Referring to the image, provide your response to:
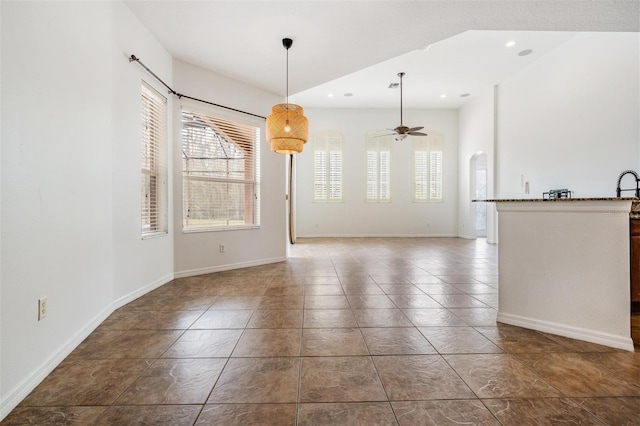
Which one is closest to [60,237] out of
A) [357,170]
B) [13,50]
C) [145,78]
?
[13,50]

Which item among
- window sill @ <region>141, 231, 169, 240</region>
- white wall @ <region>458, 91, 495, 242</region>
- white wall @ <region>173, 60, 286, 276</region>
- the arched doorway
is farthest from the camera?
the arched doorway

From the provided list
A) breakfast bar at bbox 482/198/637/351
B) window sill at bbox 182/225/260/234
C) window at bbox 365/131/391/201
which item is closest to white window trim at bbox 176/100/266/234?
window sill at bbox 182/225/260/234

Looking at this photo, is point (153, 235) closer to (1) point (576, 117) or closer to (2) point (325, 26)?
(2) point (325, 26)

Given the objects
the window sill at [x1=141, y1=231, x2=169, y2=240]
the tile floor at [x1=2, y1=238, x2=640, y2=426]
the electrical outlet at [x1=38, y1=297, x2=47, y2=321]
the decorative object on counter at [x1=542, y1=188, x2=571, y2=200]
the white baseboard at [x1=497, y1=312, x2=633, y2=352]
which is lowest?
the tile floor at [x1=2, y1=238, x2=640, y2=426]

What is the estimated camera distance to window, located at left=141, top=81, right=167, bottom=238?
10.7 ft

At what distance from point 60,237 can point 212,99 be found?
290cm

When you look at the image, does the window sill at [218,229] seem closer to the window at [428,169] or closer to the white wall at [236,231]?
the white wall at [236,231]

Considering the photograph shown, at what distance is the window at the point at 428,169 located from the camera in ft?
30.1

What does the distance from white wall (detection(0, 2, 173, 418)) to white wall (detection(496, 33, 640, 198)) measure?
21.5 feet

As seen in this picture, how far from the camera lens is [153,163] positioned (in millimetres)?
3463

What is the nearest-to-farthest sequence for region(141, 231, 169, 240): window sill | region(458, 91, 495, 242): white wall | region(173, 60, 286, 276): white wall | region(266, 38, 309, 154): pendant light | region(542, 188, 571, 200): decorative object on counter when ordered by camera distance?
region(141, 231, 169, 240): window sill → region(266, 38, 309, 154): pendant light → region(173, 60, 286, 276): white wall → region(542, 188, 571, 200): decorative object on counter → region(458, 91, 495, 242): white wall

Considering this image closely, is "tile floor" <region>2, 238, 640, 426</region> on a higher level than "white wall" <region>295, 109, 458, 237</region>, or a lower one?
lower

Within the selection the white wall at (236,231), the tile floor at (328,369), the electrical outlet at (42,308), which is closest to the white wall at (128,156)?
the tile floor at (328,369)

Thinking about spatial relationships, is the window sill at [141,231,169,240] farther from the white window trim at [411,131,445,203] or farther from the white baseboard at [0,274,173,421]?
the white window trim at [411,131,445,203]
